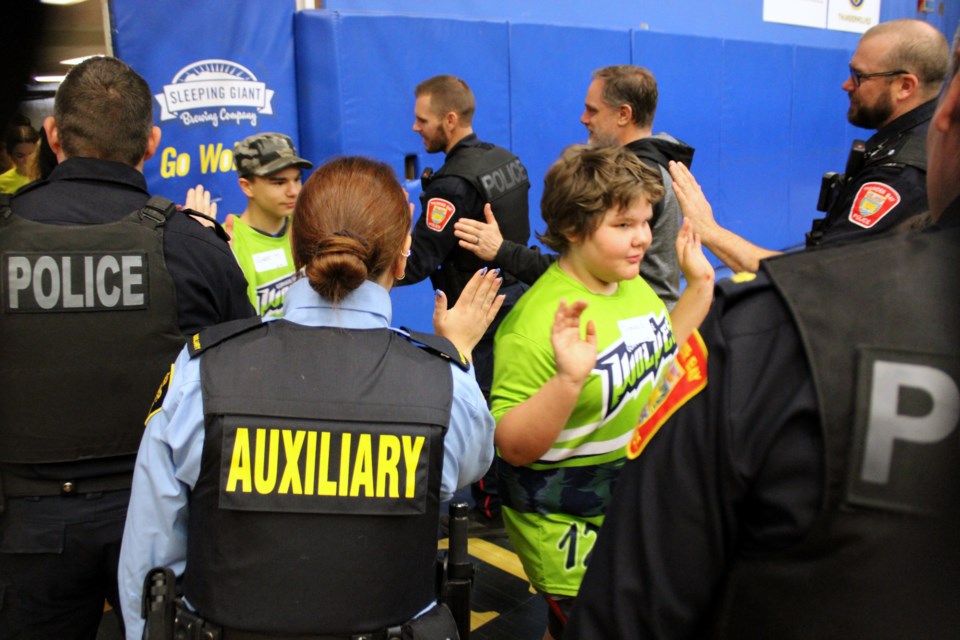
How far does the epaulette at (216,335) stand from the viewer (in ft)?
4.63

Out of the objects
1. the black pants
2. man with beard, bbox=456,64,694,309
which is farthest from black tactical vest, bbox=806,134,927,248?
the black pants

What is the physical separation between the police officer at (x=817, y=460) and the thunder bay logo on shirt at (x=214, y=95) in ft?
11.6

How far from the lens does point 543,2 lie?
6.41 m

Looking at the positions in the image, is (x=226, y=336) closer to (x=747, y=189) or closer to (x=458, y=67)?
(x=458, y=67)

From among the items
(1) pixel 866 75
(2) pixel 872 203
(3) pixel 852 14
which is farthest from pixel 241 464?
(3) pixel 852 14

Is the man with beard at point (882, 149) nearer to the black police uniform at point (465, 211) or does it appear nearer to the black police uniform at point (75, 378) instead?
the black police uniform at point (465, 211)

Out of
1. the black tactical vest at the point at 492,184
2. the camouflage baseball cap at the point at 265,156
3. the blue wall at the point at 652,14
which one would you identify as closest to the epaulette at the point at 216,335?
the camouflage baseball cap at the point at 265,156

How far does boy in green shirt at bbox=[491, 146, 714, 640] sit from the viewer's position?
1.79 meters

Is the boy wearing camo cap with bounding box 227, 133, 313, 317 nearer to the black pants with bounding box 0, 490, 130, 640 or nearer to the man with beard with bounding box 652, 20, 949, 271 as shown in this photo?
the black pants with bounding box 0, 490, 130, 640

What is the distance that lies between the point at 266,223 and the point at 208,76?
1.30 m

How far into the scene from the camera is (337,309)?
147cm

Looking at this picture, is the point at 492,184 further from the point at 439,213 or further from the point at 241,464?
the point at 241,464

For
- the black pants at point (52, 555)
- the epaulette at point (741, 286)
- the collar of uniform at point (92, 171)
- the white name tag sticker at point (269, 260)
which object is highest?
the collar of uniform at point (92, 171)

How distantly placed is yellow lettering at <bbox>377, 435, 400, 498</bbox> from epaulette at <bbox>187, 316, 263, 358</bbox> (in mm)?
330
